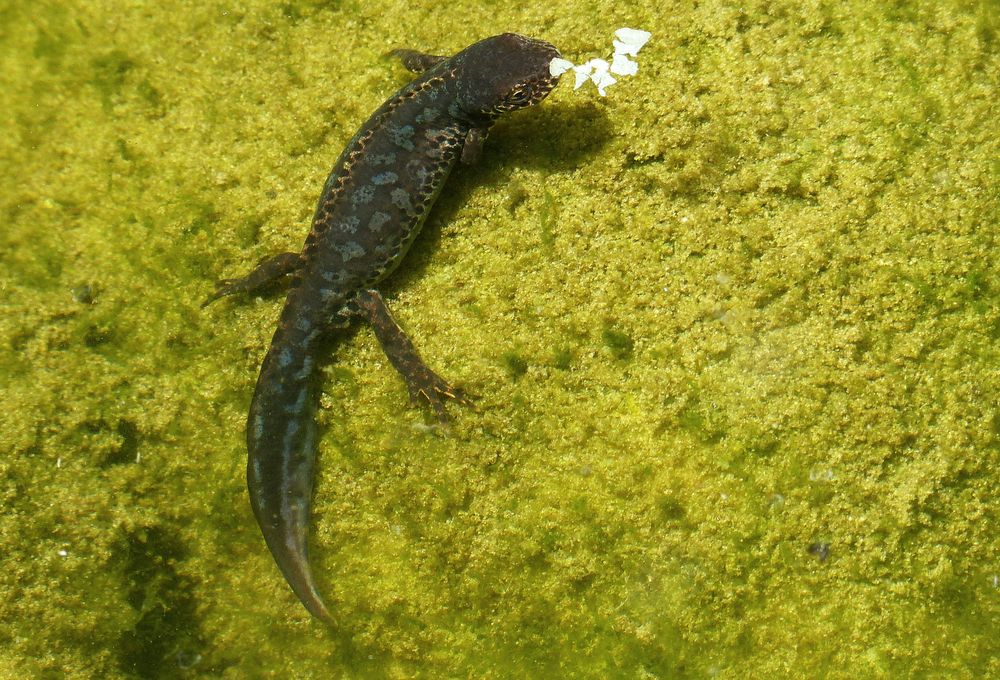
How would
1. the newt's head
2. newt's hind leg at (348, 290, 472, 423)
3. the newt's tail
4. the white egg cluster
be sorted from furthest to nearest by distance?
the white egg cluster → the newt's head → newt's hind leg at (348, 290, 472, 423) → the newt's tail

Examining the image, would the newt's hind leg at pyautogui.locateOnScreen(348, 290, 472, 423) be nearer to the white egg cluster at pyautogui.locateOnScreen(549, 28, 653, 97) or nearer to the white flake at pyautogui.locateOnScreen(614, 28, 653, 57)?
the white egg cluster at pyautogui.locateOnScreen(549, 28, 653, 97)

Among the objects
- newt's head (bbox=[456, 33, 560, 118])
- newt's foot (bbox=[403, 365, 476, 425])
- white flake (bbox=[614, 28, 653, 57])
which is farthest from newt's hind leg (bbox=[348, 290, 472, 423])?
white flake (bbox=[614, 28, 653, 57])

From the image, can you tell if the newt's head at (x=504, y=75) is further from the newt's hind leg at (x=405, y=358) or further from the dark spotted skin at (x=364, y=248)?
the newt's hind leg at (x=405, y=358)

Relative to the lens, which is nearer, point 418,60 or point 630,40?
point 630,40

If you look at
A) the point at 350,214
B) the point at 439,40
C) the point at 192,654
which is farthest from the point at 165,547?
the point at 439,40

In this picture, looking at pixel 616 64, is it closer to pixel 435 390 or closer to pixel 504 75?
pixel 504 75

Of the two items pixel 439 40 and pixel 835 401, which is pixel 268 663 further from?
pixel 439 40

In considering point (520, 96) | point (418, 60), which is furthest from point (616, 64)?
point (418, 60)
